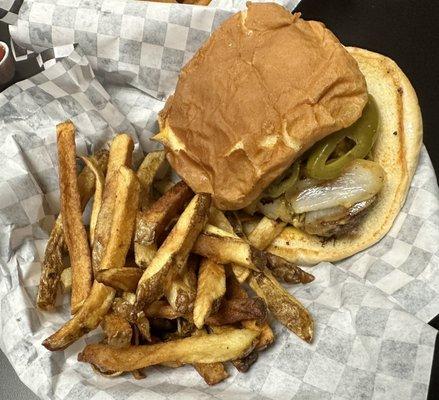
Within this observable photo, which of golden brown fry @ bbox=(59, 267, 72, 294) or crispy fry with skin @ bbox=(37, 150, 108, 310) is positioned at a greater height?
crispy fry with skin @ bbox=(37, 150, 108, 310)

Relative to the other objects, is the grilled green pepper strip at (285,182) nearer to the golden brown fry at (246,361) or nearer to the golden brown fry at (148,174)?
the golden brown fry at (148,174)

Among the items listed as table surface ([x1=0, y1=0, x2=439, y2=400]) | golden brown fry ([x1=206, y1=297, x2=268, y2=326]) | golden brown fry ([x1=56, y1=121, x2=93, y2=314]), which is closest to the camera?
golden brown fry ([x1=206, y1=297, x2=268, y2=326])

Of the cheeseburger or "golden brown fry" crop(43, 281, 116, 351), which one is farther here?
the cheeseburger

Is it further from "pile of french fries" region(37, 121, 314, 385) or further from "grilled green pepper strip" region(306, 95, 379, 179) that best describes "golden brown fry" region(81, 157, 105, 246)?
"grilled green pepper strip" region(306, 95, 379, 179)

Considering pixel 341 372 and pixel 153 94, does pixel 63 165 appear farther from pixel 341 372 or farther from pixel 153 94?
pixel 341 372

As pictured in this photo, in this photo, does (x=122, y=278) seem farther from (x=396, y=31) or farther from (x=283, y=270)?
(x=396, y=31)

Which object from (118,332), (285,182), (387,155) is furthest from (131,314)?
(387,155)

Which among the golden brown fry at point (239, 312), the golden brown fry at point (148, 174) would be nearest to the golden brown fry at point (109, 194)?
the golden brown fry at point (148, 174)

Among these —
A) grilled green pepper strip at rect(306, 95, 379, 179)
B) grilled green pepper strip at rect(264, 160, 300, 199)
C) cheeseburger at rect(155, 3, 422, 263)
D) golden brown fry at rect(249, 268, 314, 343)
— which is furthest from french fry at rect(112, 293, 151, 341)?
grilled green pepper strip at rect(306, 95, 379, 179)
